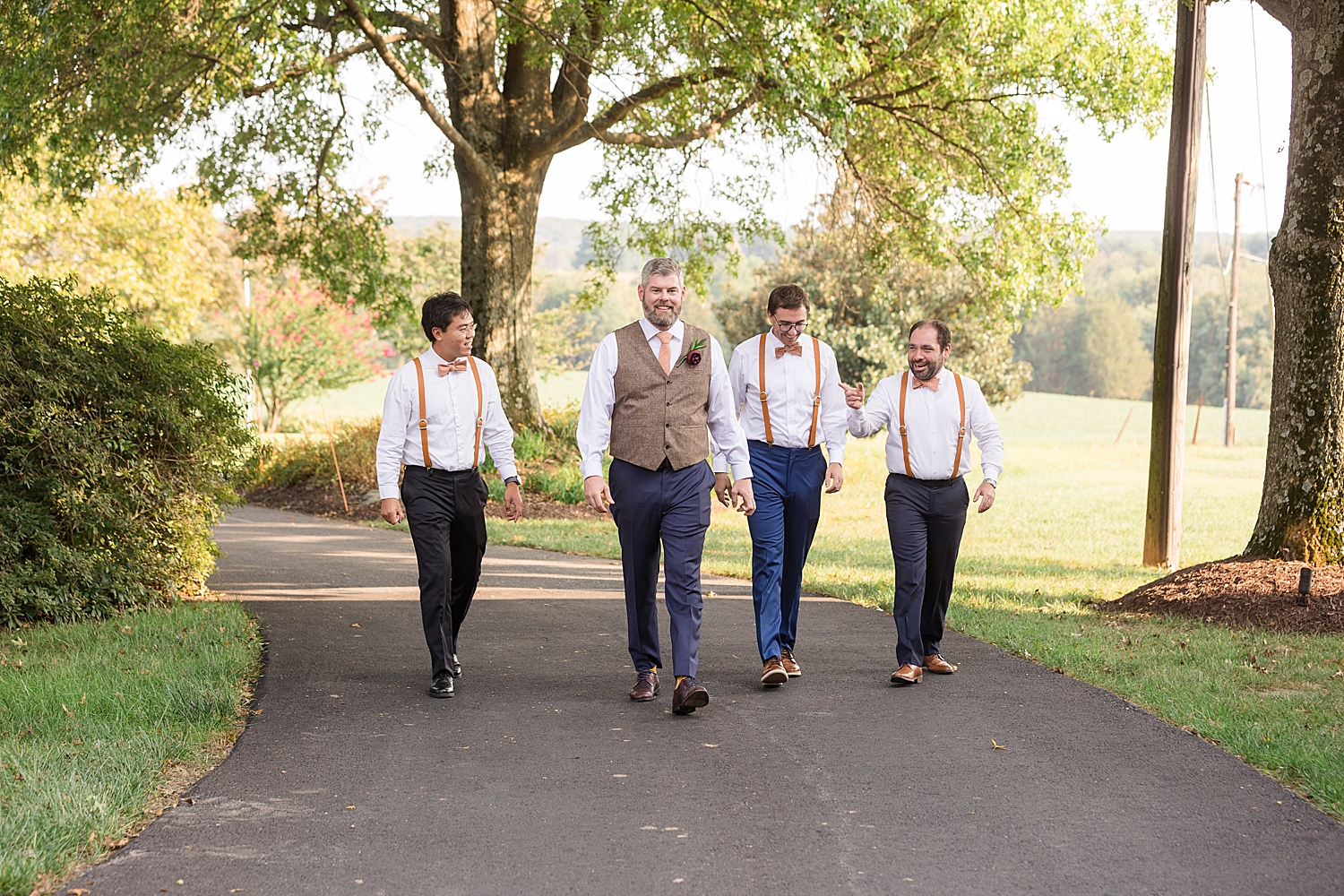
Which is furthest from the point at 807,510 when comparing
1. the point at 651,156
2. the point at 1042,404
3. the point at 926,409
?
the point at 1042,404

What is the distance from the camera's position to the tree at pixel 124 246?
28844 millimetres

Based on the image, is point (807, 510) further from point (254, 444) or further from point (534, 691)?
point (254, 444)

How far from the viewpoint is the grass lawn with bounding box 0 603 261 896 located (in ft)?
13.7

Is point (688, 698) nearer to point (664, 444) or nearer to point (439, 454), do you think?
point (664, 444)

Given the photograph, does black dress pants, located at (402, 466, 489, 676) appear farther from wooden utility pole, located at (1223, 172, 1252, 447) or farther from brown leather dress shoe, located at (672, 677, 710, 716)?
wooden utility pole, located at (1223, 172, 1252, 447)

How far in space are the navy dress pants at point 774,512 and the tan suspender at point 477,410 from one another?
1507mm

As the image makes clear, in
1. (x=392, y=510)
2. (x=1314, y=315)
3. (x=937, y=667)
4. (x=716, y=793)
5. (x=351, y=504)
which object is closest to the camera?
(x=716, y=793)

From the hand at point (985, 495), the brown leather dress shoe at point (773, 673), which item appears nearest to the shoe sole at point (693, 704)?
the brown leather dress shoe at point (773, 673)

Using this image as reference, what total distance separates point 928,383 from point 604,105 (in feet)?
47.6

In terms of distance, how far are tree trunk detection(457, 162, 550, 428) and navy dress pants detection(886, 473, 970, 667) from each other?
42.4 ft

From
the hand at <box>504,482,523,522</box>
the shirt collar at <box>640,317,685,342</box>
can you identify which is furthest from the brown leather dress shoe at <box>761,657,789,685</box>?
the shirt collar at <box>640,317,685,342</box>

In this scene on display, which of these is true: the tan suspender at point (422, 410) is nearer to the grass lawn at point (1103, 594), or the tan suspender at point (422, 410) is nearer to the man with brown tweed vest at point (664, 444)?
the man with brown tweed vest at point (664, 444)

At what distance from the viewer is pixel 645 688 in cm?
641

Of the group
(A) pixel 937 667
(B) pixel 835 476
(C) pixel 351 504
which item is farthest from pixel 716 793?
(C) pixel 351 504
